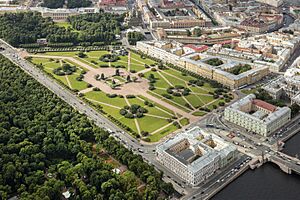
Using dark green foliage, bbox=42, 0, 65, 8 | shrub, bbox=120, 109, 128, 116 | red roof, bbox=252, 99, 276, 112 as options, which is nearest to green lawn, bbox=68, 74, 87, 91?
shrub, bbox=120, 109, 128, 116

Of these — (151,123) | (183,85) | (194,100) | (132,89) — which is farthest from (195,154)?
(132,89)

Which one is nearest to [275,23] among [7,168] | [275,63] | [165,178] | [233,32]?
[233,32]

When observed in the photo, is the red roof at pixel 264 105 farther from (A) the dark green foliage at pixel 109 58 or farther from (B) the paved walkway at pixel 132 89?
(A) the dark green foliage at pixel 109 58

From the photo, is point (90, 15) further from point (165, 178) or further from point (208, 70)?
point (165, 178)

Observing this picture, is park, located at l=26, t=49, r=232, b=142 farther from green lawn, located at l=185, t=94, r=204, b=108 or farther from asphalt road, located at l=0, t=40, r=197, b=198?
asphalt road, located at l=0, t=40, r=197, b=198

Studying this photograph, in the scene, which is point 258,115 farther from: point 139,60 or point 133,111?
point 139,60
